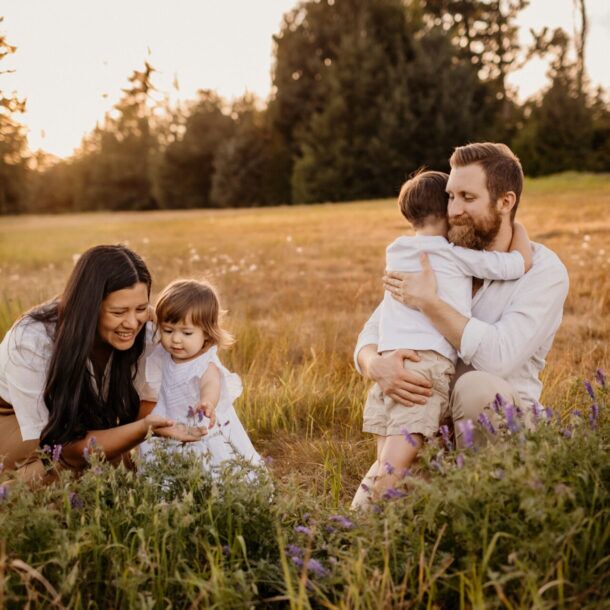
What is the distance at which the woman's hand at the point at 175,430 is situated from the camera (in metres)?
2.78

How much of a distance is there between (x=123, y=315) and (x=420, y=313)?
53.9 inches

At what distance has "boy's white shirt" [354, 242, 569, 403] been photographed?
3109 mm

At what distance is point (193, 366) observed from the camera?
3.66m

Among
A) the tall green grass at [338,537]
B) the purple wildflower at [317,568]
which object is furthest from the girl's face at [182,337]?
the purple wildflower at [317,568]

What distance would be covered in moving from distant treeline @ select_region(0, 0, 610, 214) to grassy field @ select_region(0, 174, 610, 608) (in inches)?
781

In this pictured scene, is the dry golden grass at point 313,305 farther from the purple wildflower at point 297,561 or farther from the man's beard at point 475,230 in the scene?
the man's beard at point 475,230

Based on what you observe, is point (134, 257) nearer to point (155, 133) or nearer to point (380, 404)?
point (380, 404)

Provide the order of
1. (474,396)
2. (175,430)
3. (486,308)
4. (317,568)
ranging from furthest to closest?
1. (486,308)
2. (474,396)
3. (175,430)
4. (317,568)

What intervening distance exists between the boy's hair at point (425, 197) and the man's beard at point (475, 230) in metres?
0.15

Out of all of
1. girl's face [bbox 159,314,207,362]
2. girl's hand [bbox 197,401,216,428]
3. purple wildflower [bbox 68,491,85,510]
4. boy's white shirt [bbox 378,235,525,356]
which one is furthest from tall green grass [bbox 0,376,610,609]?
girl's face [bbox 159,314,207,362]

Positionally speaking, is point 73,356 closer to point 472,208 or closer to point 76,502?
point 76,502

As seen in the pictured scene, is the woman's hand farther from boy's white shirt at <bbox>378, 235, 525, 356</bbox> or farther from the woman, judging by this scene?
boy's white shirt at <bbox>378, 235, 525, 356</bbox>

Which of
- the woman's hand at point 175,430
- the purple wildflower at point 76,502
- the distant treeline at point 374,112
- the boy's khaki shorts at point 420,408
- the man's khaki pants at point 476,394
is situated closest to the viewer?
the purple wildflower at point 76,502

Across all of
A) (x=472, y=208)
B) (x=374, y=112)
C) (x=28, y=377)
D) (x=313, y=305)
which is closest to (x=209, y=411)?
(x=28, y=377)
